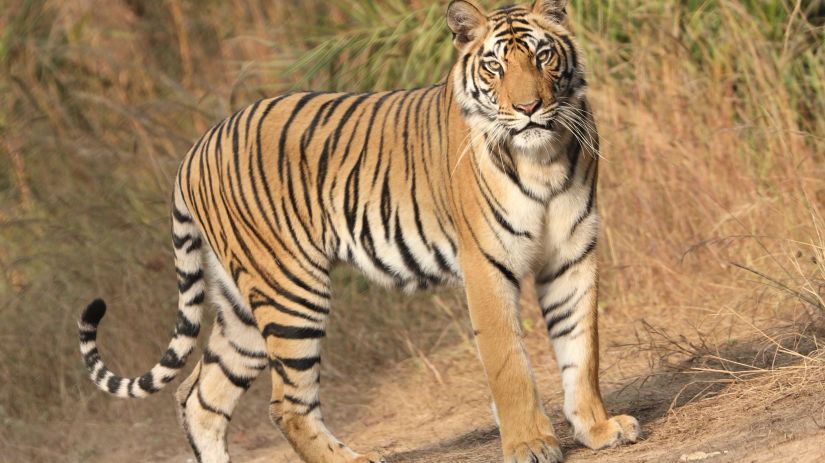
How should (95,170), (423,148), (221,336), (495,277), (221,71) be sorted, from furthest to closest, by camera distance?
(221,71) < (95,170) < (221,336) < (423,148) < (495,277)

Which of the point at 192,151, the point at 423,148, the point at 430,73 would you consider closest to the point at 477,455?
the point at 423,148

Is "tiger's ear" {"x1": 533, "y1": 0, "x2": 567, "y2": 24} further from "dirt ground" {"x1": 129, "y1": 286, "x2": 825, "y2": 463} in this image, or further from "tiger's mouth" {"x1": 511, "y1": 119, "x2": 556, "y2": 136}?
"dirt ground" {"x1": 129, "y1": 286, "x2": 825, "y2": 463}

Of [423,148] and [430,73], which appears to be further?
[430,73]

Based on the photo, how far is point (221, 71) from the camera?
27.7 feet

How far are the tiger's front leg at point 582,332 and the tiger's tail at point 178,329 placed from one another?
1.52 meters

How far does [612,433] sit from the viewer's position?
404 centimetres

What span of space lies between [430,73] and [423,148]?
2829mm

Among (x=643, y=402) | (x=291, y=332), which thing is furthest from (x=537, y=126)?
(x=643, y=402)

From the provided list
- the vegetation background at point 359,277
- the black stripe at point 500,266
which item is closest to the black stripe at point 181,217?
the vegetation background at point 359,277

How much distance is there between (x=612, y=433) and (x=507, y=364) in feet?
1.33

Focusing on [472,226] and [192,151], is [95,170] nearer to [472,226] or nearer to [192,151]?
[192,151]

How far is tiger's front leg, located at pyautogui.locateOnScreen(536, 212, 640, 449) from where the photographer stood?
408 centimetres

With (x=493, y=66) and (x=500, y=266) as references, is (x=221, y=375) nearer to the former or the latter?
(x=500, y=266)

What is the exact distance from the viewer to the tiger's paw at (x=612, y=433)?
4.05 meters
